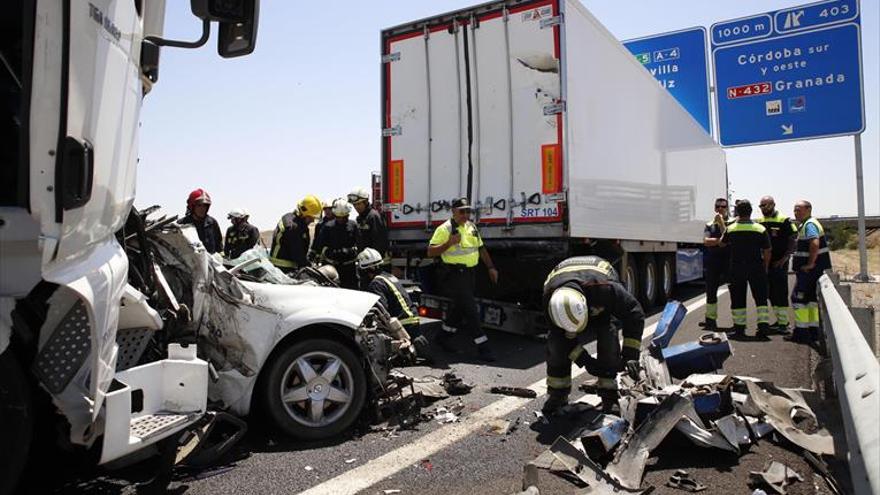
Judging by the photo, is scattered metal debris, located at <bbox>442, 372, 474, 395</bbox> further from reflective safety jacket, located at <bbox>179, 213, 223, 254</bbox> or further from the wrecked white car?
reflective safety jacket, located at <bbox>179, 213, 223, 254</bbox>

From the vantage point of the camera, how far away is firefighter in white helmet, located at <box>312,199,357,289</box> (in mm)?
7578

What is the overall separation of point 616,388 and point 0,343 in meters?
3.74

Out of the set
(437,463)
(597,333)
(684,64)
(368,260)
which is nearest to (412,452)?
(437,463)

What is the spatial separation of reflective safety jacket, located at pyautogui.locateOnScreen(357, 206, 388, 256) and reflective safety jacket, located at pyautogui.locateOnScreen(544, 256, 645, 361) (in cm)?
323

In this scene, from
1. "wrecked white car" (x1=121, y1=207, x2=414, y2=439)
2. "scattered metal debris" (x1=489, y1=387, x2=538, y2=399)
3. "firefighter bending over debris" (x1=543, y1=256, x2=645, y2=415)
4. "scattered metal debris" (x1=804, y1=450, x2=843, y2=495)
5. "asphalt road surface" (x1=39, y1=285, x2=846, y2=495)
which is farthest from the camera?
"scattered metal debris" (x1=489, y1=387, x2=538, y2=399)

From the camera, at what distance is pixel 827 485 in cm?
337

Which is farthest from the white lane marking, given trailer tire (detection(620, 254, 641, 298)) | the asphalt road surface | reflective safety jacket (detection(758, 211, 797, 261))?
reflective safety jacket (detection(758, 211, 797, 261))

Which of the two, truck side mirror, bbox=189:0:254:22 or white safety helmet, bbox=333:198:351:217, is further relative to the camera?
white safety helmet, bbox=333:198:351:217

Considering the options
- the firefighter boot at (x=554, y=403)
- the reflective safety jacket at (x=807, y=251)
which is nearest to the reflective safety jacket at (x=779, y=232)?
the reflective safety jacket at (x=807, y=251)

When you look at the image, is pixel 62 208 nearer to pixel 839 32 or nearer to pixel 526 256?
pixel 526 256

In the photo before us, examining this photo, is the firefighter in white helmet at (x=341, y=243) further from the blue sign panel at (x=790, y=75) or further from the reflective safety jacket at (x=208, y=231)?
the blue sign panel at (x=790, y=75)

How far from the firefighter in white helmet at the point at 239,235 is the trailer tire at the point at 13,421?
666 cm

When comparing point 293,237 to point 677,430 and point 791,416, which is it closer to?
point 677,430

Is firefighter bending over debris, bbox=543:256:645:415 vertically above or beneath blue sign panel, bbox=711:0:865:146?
beneath
